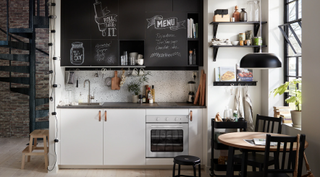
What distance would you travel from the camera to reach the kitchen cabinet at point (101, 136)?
437cm

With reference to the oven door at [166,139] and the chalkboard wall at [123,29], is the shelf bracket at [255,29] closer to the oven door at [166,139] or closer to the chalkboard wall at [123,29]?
the chalkboard wall at [123,29]

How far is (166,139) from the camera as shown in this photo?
14.5 ft

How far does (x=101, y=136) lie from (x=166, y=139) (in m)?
0.95

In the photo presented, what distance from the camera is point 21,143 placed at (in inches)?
236

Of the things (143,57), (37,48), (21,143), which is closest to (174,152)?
(143,57)

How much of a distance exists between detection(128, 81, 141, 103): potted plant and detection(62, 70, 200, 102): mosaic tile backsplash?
6 cm

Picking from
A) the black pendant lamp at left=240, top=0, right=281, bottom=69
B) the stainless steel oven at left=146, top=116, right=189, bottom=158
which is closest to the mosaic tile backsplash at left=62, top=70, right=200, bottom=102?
the stainless steel oven at left=146, top=116, right=189, bottom=158

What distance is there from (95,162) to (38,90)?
2864 millimetres

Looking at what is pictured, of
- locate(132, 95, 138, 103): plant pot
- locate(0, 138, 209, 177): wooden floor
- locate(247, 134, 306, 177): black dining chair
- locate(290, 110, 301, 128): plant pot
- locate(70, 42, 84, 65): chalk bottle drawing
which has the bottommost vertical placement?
locate(0, 138, 209, 177): wooden floor

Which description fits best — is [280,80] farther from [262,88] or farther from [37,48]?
[37,48]

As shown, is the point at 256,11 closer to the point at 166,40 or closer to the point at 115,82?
the point at 166,40

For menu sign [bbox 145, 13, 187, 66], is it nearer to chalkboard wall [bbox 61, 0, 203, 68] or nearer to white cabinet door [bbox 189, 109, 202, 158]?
chalkboard wall [bbox 61, 0, 203, 68]

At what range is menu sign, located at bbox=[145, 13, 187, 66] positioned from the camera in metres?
4.55

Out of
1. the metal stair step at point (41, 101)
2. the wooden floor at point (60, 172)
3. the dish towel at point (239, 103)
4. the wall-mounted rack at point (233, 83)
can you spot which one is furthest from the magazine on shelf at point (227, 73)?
the metal stair step at point (41, 101)
